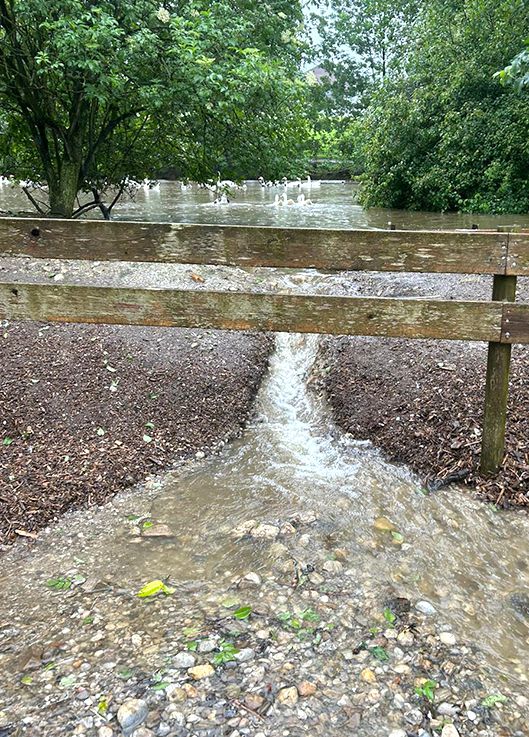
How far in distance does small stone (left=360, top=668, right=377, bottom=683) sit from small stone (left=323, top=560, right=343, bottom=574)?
0.70 m

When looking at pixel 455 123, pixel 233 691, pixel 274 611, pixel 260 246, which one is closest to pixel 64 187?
pixel 260 246

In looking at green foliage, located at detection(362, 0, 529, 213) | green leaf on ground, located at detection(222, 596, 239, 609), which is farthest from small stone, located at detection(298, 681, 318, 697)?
green foliage, located at detection(362, 0, 529, 213)

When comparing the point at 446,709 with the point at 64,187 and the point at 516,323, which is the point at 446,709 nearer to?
the point at 516,323

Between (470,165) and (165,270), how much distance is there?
479 inches

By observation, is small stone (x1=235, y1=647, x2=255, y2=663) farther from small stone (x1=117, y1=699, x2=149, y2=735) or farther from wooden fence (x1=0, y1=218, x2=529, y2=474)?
wooden fence (x1=0, y1=218, x2=529, y2=474)

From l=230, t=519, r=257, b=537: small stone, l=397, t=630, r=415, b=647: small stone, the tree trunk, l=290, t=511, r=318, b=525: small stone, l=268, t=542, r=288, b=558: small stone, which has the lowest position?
l=290, t=511, r=318, b=525: small stone

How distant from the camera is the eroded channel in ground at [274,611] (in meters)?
2.05

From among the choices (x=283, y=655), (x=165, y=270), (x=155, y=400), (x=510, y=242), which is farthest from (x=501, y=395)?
(x=165, y=270)

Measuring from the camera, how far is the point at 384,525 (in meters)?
3.42

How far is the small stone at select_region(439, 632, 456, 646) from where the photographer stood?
2.40m

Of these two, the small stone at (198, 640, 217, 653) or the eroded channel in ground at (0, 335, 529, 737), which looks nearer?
the eroded channel in ground at (0, 335, 529, 737)

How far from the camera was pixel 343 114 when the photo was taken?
47.9m

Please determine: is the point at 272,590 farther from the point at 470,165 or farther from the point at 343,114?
the point at 343,114

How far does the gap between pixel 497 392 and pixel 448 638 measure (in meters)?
1.68
